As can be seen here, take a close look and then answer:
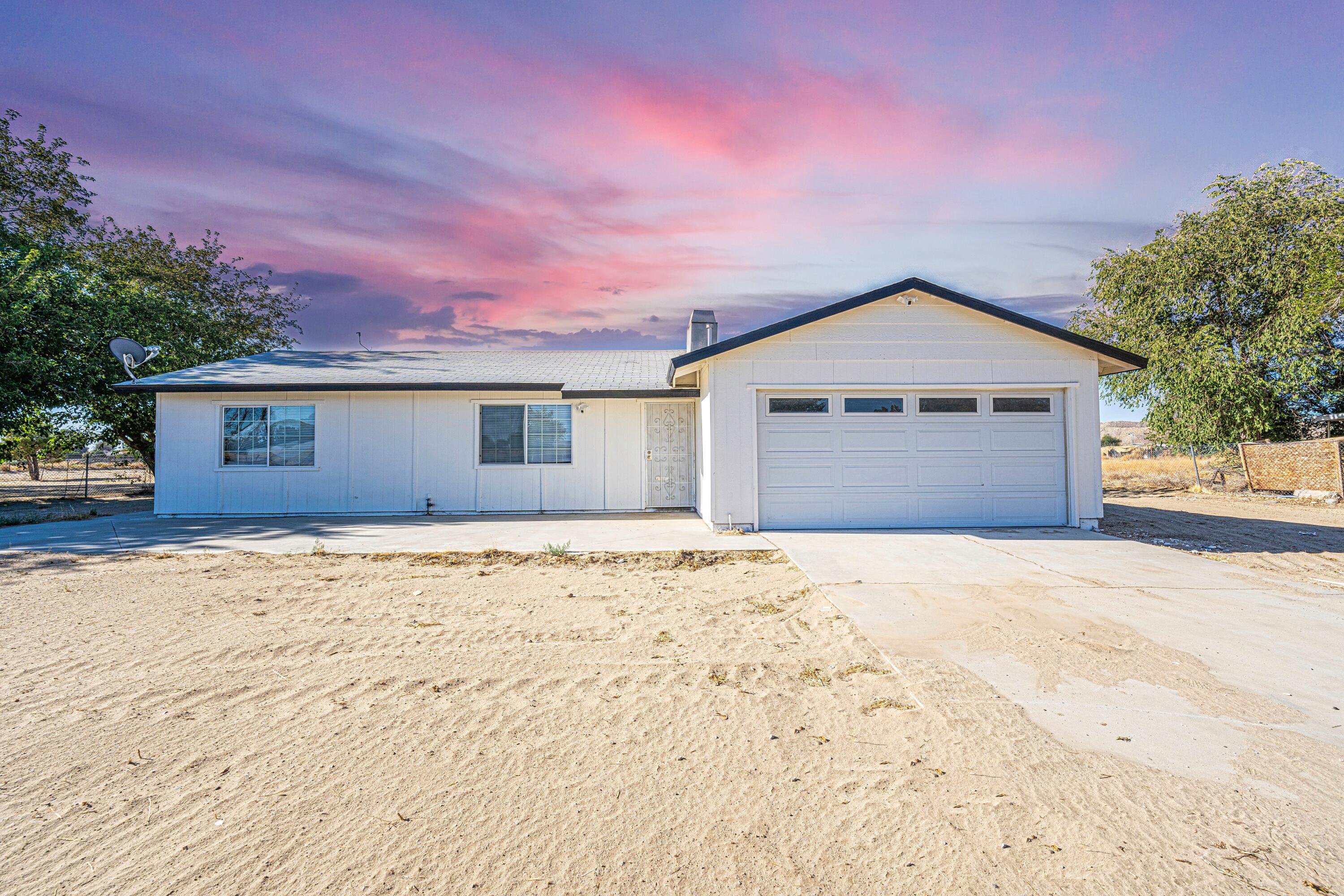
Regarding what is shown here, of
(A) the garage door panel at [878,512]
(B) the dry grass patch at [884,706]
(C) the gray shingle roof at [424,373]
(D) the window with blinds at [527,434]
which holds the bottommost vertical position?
(B) the dry grass patch at [884,706]

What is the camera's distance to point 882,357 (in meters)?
9.45

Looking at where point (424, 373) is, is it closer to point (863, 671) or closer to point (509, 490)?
point (509, 490)

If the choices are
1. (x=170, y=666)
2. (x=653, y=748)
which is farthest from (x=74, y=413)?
(x=653, y=748)

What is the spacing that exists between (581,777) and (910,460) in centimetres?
827

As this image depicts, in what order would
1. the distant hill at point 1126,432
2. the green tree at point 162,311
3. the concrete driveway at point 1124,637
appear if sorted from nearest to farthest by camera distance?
the concrete driveway at point 1124,637 < the green tree at point 162,311 < the distant hill at point 1126,432

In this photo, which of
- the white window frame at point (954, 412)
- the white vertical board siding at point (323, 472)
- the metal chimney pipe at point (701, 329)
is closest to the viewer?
the white window frame at point (954, 412)

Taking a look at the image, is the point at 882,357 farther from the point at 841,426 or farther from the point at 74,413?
the point at 74,413

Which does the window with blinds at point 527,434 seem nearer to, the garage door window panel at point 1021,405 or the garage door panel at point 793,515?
the garage door panel at point 793,515

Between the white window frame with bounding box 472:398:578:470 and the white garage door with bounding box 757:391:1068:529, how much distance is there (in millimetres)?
4078

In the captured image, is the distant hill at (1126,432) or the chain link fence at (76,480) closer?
the chain link fence at (76,480)

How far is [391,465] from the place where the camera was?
11523 millimetres

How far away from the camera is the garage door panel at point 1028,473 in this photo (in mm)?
9594

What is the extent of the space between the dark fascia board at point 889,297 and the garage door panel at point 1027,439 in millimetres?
1430

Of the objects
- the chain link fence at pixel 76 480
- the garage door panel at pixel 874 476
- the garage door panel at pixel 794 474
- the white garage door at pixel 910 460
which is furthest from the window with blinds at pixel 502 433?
the chain link fence at pixel 76 480
